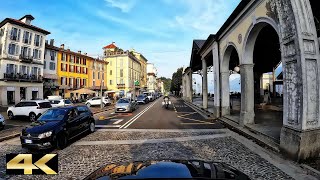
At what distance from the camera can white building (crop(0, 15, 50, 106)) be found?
39.3 meters

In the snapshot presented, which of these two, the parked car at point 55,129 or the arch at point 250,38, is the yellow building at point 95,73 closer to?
the parked car at point 55,129

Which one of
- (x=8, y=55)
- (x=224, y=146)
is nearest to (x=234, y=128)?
(x=224, y=146)

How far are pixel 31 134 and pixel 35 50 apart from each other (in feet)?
138

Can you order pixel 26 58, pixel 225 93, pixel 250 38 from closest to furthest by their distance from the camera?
pixel 250 38
pixel 225 93
pixel 26 58

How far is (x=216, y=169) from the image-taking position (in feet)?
9.34

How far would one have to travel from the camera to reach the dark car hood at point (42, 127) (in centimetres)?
891

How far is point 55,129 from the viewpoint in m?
9.16

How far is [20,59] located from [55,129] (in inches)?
1530

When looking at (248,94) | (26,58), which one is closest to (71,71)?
(26,58)

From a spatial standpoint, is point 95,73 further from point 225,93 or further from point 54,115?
point 54,115

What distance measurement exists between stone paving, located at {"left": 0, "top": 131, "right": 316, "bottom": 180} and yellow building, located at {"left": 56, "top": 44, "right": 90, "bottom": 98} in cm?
4620

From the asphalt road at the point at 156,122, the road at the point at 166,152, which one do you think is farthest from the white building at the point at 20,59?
the road at the point at 166,152

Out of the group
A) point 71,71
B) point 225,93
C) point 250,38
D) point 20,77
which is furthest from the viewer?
point 71,71

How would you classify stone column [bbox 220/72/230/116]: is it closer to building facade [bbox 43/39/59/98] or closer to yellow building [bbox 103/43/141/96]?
building facade [bbox 43/39/59/98]
